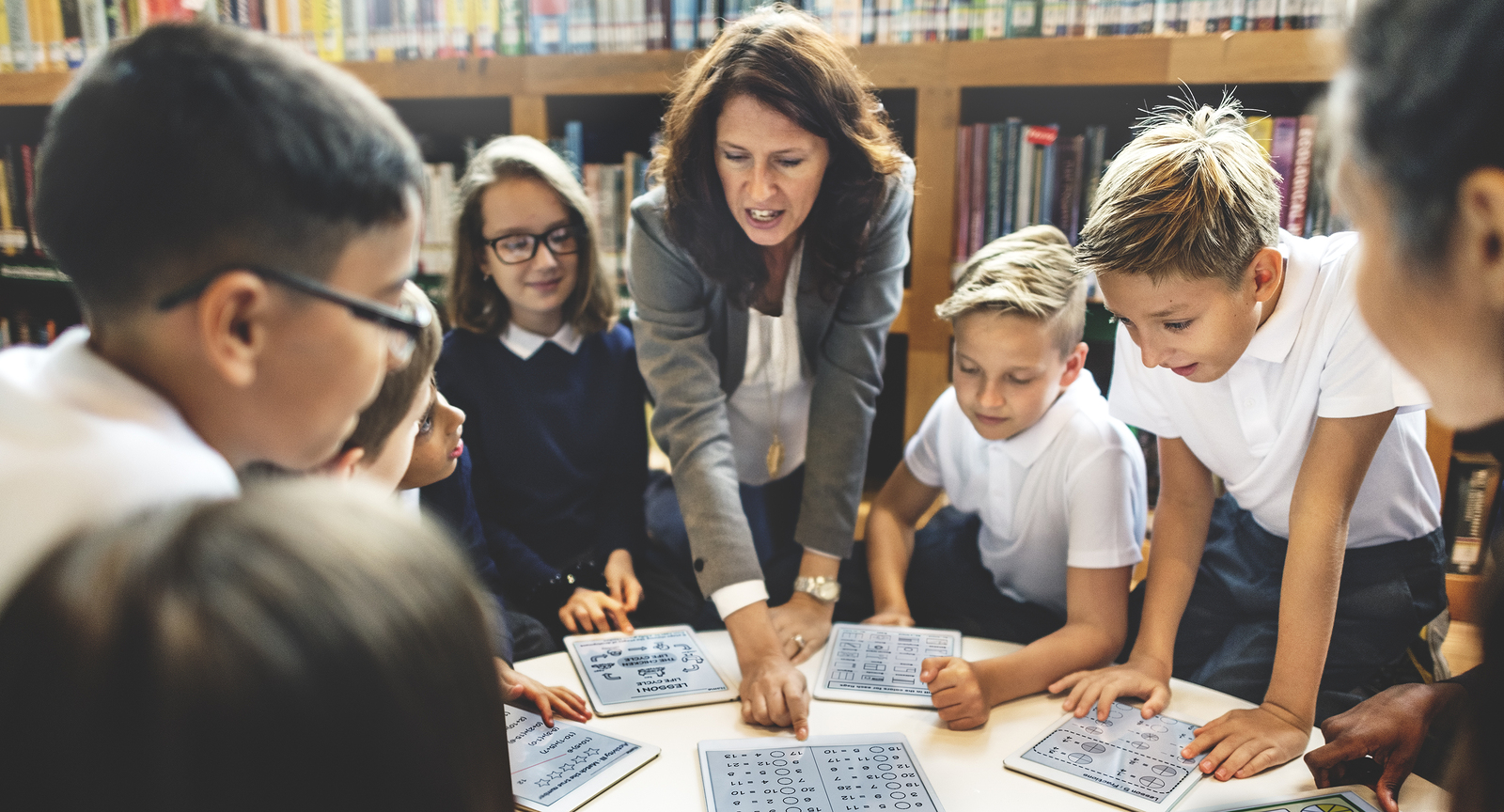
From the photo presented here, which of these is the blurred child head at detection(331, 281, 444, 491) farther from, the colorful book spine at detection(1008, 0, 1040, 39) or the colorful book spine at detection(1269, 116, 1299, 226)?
the colorful book spine at detection(1269, 116, 1299, 226)

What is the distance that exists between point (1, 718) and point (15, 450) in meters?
0.16

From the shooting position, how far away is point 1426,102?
0.49m

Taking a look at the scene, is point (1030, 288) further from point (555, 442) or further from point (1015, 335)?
point (555, 442)

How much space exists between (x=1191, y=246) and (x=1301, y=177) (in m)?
0.89

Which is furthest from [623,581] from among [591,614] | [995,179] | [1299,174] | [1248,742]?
[1299,174]

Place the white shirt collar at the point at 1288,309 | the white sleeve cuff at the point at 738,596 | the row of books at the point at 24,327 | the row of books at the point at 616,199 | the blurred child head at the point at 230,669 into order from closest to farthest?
the blurred child head at the point at 230,669, the white shirt collar at the point at 1288,309, the white sleeve cuff at the point at 738,596, the row of books at the point at 616,199, the row of books at the point at 24,327

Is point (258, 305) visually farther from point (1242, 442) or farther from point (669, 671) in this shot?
point (1242, 442)

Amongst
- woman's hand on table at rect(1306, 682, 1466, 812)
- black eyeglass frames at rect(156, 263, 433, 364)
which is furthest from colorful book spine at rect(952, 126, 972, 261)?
black eyeglass frames at rect(156, 263, 433, 364)

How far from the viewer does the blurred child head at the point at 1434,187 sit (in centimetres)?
48

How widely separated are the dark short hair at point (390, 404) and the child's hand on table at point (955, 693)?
60 centimetres

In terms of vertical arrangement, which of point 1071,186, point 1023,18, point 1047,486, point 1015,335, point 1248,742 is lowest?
point 1248,742

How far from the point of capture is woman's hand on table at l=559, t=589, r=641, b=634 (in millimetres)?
1355

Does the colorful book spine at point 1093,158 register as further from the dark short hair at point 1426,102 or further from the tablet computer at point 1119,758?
the dark short hair at point 1426,102

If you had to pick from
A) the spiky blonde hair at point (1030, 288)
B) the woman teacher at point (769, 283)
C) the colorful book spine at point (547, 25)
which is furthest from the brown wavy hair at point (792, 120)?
the colorful book spine at point (547, 25)
